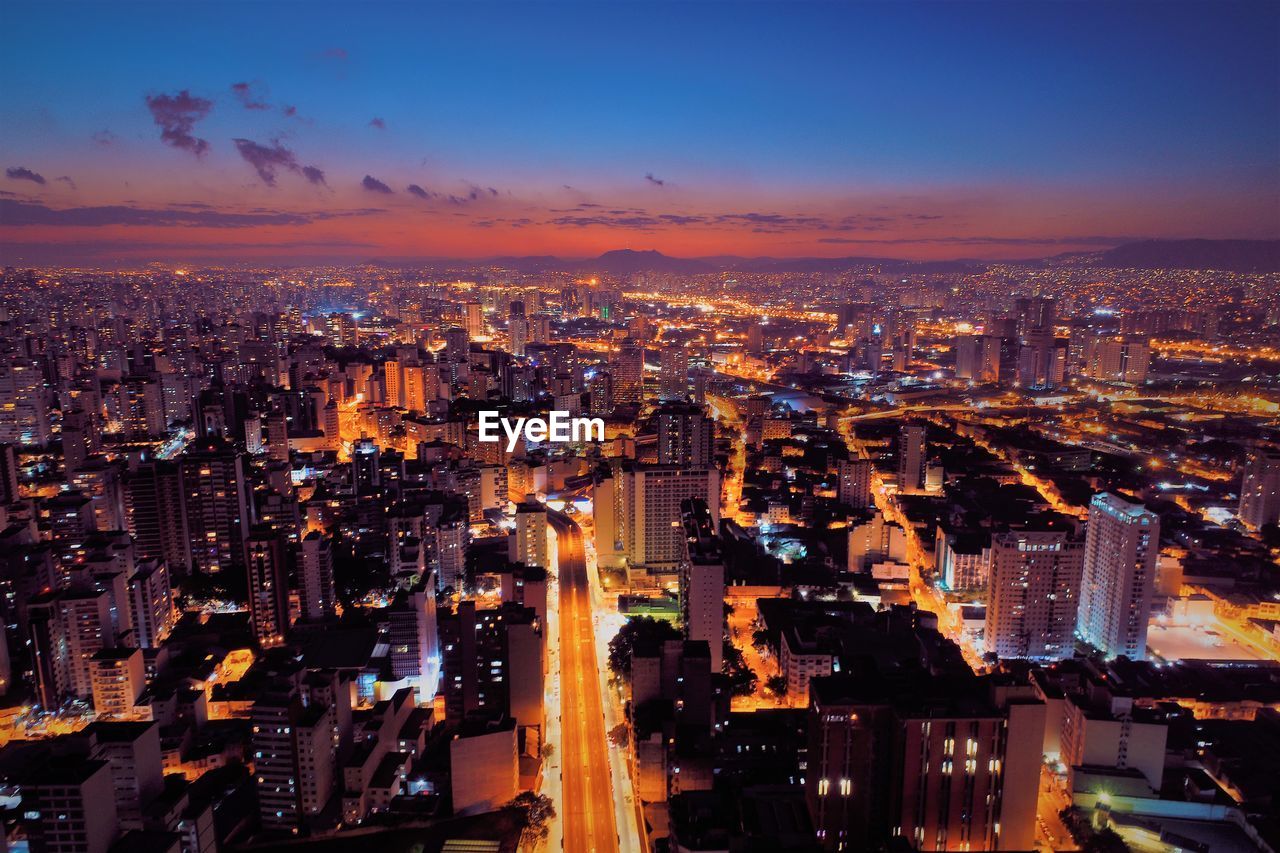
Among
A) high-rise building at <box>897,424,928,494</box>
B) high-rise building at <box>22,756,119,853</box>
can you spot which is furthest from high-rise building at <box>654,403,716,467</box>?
high-rise building at <box>22,756,119,853</box>

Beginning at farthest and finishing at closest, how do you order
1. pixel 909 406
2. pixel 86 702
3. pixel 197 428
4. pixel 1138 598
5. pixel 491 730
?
pixel 909 406
pixel 197 428
pixel 1138 598
pixel 86 702
pixel 491 730

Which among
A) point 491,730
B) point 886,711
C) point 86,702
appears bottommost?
point 86,702

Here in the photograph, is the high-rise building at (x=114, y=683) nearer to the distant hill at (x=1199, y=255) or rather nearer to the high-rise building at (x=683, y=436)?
the high-rise building at (x=683, y=436)

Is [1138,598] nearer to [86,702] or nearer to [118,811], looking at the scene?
[118,811]

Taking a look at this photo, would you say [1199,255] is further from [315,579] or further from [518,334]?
[518,334]

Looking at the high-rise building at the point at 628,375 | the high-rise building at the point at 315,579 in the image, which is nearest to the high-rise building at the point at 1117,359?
the high-rise building at the point at 628,375

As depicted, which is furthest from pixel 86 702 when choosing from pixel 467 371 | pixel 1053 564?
pixel 467 371

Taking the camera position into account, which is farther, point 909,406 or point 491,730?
point 909,406
